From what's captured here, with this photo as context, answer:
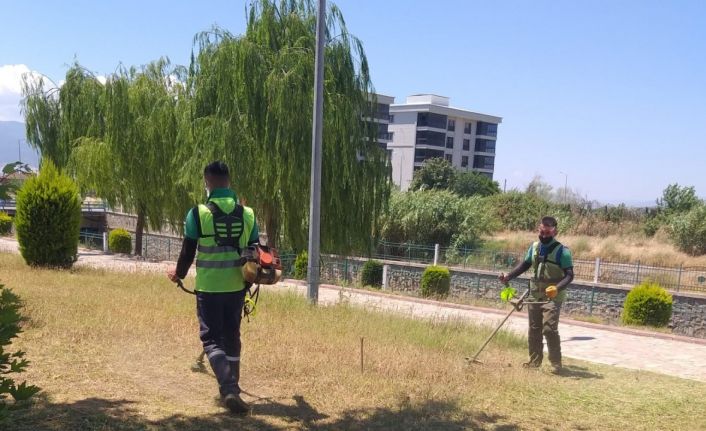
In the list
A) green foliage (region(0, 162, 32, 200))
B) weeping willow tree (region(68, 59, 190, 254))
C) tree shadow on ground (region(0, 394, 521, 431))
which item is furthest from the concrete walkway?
weeping willow tree (region(68, 59, 190, 254))

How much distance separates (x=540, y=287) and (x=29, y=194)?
10.3 metres

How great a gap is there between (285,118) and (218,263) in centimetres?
1246

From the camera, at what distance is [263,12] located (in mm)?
17250

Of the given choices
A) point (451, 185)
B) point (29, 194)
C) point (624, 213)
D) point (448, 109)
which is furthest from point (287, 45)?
point (448, 109)

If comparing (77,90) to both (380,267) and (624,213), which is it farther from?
(624,213)

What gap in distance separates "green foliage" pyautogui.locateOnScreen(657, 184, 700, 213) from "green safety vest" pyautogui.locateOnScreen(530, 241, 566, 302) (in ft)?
114

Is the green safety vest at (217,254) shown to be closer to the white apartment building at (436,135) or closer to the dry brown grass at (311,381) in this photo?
the dry brown grass at (311,381)

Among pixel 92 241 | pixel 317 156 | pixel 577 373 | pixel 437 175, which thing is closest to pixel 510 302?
pixel 577 373

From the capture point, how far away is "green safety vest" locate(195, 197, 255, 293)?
168 inches

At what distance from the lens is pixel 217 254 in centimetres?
429

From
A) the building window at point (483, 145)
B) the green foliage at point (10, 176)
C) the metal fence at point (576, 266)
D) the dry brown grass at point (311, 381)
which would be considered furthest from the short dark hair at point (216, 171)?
the building window at point (483, 145)

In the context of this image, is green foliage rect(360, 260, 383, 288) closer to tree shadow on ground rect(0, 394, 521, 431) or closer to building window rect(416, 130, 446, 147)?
tree shadow on ground rect(0, 394, 521, 431)

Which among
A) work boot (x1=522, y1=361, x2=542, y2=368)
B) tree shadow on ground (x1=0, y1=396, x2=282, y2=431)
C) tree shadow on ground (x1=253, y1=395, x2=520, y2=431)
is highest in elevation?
tree shadow on ground (x1=0, y1=396, x2=282, y2=431)

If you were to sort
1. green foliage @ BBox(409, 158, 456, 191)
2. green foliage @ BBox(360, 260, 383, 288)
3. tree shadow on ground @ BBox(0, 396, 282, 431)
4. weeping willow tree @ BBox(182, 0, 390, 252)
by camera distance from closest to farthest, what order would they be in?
1. tree shadow on ground @ BBox(0, 396, 282, 431)
2. weeping willow tree @ BBox(182, 0, 390, 252)
3. green foliage @ BBox(360, 260, 383, 288)
4. green foliage @ BBox(409, 158, 456, 191)
